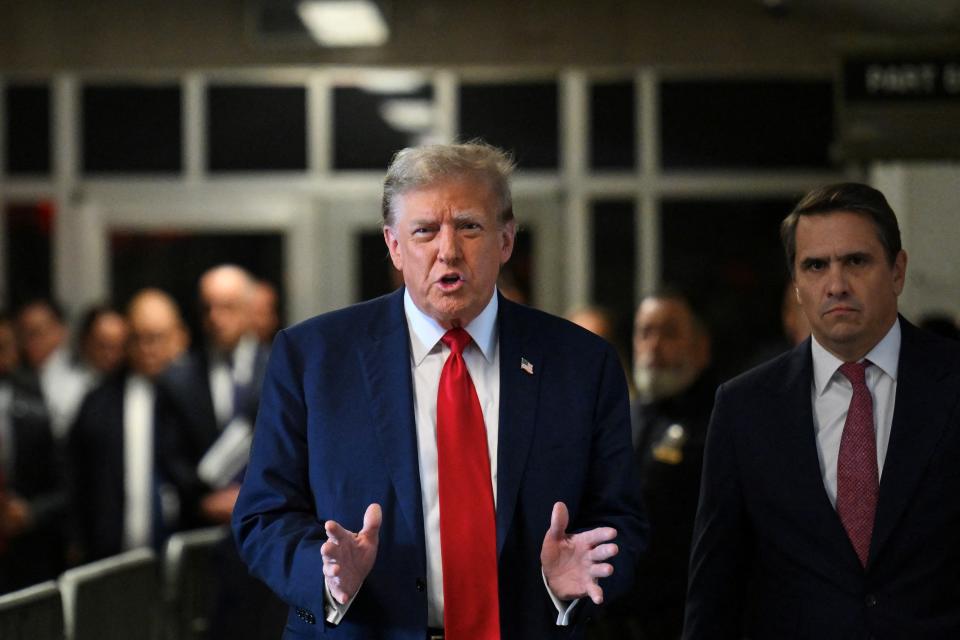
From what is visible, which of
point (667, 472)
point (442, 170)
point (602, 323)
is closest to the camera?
point (442, 170)

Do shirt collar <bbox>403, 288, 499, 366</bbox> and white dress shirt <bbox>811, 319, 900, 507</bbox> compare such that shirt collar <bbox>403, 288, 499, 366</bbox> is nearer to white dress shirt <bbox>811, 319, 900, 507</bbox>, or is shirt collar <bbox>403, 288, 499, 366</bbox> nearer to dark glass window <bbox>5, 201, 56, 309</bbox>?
white dress shirt <bbox>811, 319, 900, 507</bbox>

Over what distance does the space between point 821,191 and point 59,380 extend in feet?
22.1

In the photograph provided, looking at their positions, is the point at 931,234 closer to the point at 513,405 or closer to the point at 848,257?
the point at 848,257

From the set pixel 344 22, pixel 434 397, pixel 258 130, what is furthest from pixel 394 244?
pixel 258 130

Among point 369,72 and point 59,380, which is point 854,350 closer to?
point 59,380

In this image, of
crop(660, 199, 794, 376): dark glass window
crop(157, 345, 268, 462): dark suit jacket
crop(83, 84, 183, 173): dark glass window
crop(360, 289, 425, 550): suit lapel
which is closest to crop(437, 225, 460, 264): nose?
crop(360, 289, 425, 550): suit lapel

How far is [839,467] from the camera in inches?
127

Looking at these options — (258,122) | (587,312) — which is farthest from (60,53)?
(587,312)

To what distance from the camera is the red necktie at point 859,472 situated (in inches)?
125

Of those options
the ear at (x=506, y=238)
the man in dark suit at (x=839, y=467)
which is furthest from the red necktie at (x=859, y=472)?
the ear at (x=506, y=238)

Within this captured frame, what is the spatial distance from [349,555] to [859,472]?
3.56ft

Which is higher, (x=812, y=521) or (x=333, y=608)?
(x=812, y=521)

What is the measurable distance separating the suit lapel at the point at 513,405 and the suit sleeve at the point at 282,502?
0.36 metres

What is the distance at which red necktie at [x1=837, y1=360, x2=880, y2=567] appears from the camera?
3180 mm
